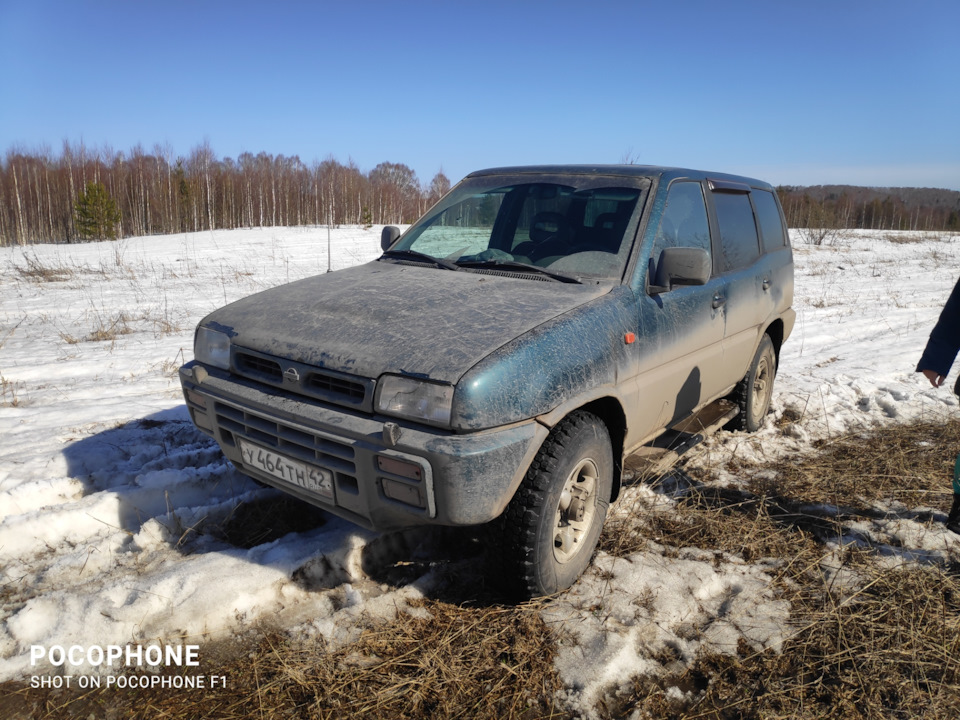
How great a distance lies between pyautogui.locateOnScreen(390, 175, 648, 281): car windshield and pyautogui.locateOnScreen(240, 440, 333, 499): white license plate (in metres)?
1.41

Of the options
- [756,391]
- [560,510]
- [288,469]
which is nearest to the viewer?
[288,469]

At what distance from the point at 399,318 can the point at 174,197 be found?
36.1 m

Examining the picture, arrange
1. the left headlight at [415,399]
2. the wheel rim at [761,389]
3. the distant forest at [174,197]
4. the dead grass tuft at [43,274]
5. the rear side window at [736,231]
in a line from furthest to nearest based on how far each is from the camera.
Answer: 1. the distant forest at [174,197]
2. the dead grass tuft at [43,274]
3. the wheel rim at [761,389]
4. the rear side window at [736,231]
5. the left headlight at [415,399]

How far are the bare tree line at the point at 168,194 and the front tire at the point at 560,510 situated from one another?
29.9 metres

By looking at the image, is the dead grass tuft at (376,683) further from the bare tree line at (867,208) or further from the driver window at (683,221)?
the bare tree line at (867,208)

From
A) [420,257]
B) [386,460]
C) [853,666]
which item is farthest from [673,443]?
[386,460]

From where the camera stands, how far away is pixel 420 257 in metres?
3.58

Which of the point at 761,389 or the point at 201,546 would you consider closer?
the point at 201,546

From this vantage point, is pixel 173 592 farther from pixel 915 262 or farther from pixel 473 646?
pixel 915 262

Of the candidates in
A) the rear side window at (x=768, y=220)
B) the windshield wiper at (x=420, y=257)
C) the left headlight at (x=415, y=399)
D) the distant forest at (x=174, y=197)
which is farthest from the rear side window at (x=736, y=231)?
the distant forest at (x=174, y=197)

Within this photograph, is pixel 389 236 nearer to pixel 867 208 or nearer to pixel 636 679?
pixel 636 679

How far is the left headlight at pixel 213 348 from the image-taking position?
286 centimetres

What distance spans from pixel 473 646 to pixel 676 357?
1.81 metres

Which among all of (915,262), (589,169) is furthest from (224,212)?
(589,169)
